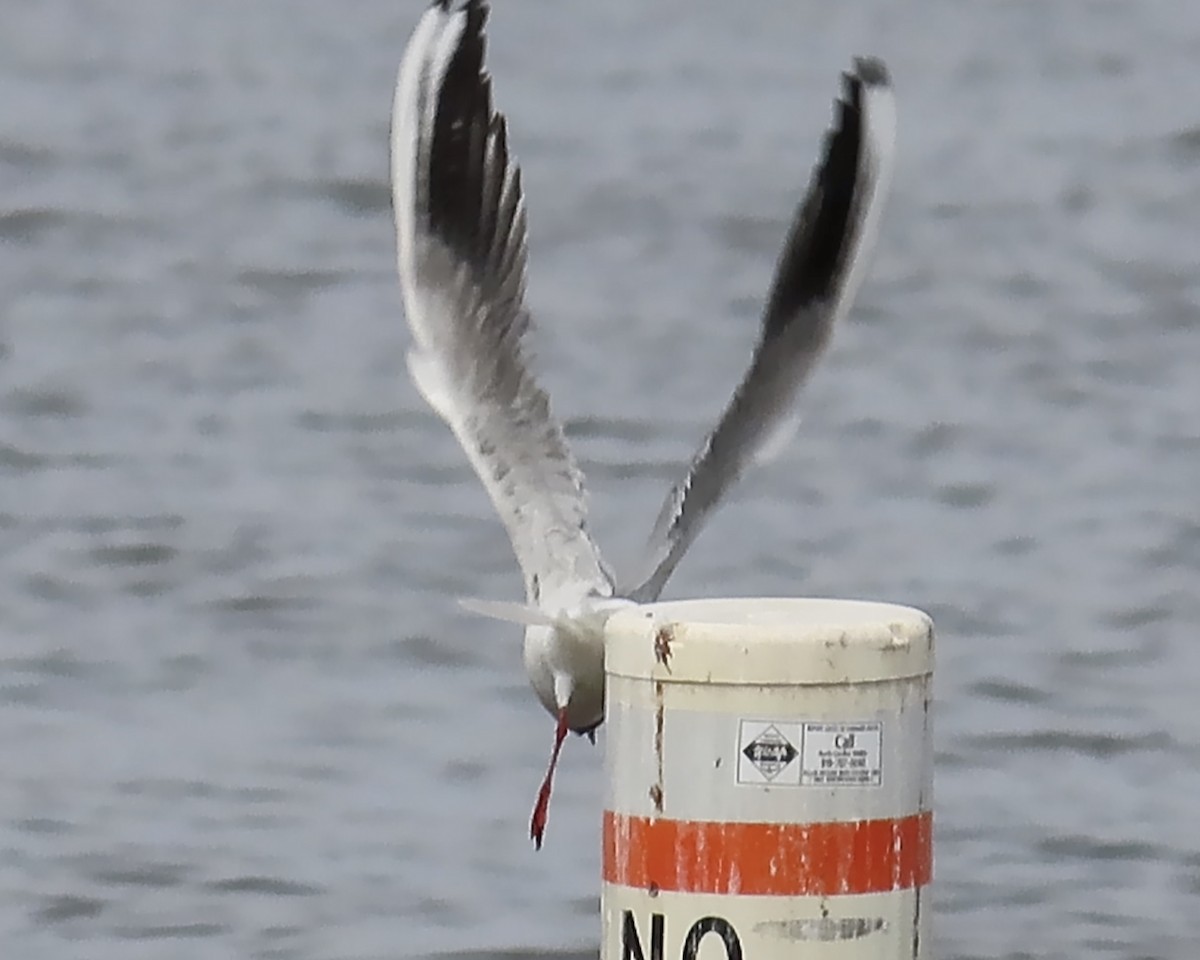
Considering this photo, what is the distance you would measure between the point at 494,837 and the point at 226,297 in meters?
6.79

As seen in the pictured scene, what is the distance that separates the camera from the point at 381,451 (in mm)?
12883

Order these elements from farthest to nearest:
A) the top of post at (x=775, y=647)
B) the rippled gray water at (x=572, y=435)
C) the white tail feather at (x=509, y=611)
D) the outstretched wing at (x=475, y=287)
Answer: the rippled gray water at (x=572, y=435)
the outstretched wing at (x=475, y=287)
the white tail feather at (x=509, y=611)
the top of post at (x=775, y=647)

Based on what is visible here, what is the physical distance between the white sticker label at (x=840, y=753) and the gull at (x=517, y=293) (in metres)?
1.48

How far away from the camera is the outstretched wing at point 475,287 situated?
549 cm

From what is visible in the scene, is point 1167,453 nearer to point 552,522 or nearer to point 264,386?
point 264,386

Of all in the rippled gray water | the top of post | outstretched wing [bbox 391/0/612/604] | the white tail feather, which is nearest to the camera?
the top of post

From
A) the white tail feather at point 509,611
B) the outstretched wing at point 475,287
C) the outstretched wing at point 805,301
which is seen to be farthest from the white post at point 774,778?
the outstretched wing at point 805,301

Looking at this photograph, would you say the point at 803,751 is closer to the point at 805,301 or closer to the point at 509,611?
the point at 509,611

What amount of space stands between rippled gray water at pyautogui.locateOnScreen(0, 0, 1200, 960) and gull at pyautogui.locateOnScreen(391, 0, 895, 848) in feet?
0.78

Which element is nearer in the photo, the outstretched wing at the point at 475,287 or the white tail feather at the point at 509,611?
the white tail feather at the point at 509,611

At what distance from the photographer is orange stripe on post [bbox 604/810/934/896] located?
399 centimetres

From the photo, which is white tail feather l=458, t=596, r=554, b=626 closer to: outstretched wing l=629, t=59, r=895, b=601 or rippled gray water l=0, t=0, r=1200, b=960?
outstretched wing l=629, t=59, r=895, b=601

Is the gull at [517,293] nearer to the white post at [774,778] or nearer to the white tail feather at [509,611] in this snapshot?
the white tail feather at [509,611]

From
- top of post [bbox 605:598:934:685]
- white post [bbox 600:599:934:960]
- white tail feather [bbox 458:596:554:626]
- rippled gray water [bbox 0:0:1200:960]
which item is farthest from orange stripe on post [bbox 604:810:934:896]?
rippled gray water [bbox 0:0:1200:960]
